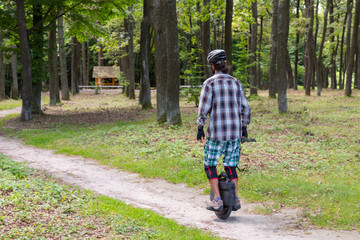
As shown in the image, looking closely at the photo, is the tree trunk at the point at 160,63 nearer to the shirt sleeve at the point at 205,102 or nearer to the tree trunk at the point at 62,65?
the shirt sleeve at the point at 205,102

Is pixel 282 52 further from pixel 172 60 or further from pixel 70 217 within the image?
pixel 70 217

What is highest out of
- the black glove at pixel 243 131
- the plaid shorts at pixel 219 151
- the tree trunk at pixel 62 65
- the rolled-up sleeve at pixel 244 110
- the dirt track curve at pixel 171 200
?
the tree trunk at pixel 62 65

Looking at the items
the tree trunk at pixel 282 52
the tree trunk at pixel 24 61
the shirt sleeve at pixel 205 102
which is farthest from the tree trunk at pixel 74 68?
the shirt sleeve at pixel 205 102

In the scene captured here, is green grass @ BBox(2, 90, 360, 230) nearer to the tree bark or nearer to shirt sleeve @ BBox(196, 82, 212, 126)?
the tree bark

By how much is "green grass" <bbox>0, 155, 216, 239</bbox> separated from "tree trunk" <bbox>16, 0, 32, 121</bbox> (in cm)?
1266

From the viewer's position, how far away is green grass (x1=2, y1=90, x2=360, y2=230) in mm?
6625

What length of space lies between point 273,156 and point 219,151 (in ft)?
15.0

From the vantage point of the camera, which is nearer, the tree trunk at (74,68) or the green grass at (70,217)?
the green grass at (70,217)

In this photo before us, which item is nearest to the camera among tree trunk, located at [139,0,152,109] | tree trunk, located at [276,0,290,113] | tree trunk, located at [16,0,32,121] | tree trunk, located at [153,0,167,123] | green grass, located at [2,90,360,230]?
green grass, located at [2,90,360,230]

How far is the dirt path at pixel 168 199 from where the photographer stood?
532 centimetres

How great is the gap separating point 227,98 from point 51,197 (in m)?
3.27

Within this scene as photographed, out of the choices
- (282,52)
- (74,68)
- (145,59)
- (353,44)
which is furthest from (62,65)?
(353,44)

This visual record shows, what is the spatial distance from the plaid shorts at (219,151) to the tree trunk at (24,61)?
1497cm

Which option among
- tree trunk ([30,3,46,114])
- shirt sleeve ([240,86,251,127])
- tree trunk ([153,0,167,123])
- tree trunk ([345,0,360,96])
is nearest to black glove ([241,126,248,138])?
shirt sleeve ([240,86,251,127])
